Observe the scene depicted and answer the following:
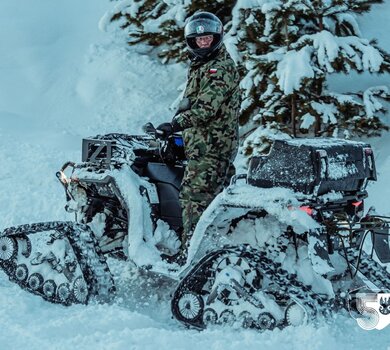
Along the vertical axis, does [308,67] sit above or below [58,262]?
above

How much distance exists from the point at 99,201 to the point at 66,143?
6141 mm

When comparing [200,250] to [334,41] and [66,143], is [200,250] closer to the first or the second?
[334,41]

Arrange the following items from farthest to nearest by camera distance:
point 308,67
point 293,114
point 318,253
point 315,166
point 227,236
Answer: point 293,114 → point 308,67 → point 227,236 → point 315,166 → point 318,253

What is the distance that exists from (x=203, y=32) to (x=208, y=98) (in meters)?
0.54

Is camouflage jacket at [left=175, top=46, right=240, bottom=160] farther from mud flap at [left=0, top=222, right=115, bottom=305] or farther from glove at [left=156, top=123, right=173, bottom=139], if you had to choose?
mud flap at [left=0, top=222, right=115, bottom=305]

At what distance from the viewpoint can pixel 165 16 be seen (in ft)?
38.4

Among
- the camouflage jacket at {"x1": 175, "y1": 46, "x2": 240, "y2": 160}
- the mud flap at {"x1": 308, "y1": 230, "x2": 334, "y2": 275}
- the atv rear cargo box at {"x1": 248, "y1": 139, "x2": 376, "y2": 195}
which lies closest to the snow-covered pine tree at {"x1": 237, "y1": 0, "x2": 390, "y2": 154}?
the camouflage jacket at {"x1": 175, "y1": 46, "x2": 240, "y2": 160}

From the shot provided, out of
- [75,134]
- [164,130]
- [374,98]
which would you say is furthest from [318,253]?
[75,134]

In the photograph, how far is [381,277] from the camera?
5.34 meters

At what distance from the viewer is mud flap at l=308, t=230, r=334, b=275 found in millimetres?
4547

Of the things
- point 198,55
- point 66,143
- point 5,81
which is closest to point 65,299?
point 198,55

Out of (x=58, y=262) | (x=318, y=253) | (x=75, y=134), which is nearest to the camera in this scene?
(x=318, y=253)

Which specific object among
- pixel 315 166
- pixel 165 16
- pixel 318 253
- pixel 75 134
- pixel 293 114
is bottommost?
pixel 318 253

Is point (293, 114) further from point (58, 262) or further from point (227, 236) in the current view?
point (58, 262)
